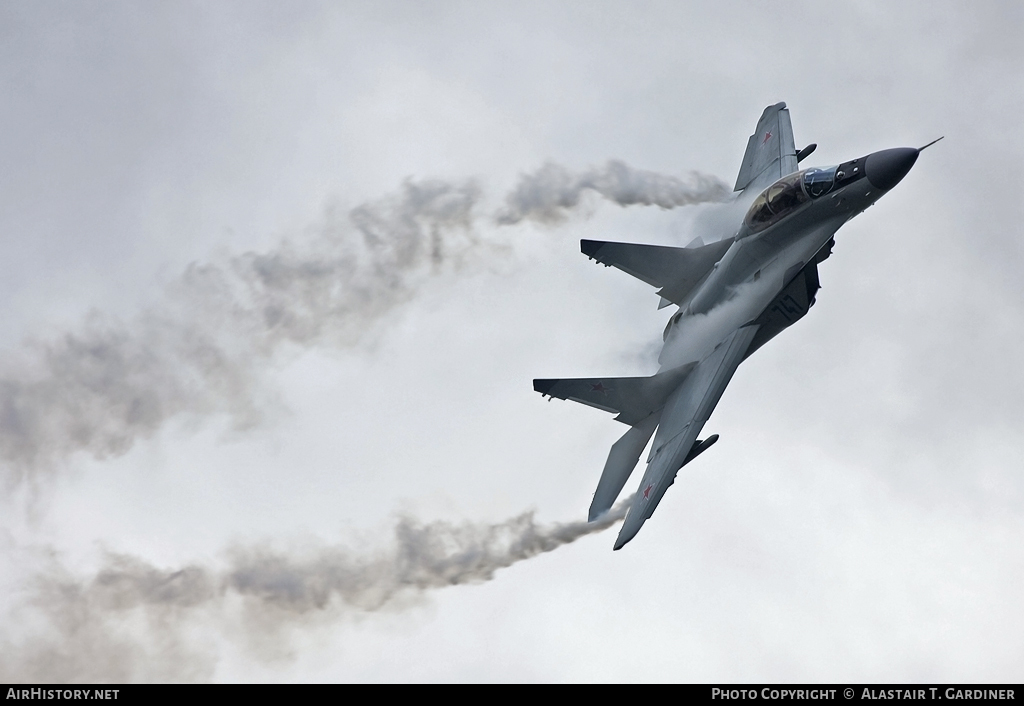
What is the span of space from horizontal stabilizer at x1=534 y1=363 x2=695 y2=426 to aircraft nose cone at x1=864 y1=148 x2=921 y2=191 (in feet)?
25.0

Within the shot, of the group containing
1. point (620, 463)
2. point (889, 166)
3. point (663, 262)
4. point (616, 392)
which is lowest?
point (620, 463)

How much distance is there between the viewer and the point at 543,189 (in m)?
33.9

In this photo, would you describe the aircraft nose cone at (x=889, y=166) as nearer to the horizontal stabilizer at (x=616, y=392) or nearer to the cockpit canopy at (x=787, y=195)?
the cockpit canopy at (x=787, y=195)

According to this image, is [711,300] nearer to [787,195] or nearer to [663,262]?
[663,262]

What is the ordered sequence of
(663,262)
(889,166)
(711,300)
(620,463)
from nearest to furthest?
(889,166)
(711,300)
(620,463)
(663,262)

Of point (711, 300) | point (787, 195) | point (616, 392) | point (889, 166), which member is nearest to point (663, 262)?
point (711, 300)

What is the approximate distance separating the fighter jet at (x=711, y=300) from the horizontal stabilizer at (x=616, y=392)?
0.09 feet

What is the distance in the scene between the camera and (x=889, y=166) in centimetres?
2511

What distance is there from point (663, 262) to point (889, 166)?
7582 millimetres

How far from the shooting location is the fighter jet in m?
26.1

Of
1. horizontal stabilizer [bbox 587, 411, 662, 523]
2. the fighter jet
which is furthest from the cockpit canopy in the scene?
horizontal stabilizer [bbox 587, 411, 662, 523]

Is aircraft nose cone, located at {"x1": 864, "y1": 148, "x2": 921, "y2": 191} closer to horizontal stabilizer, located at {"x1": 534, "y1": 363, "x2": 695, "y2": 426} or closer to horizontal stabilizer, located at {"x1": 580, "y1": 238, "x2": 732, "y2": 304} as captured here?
horizontal stabilizer, located at {"x1": 580, "y1": 238, "x2": 732, "y2": 304}
